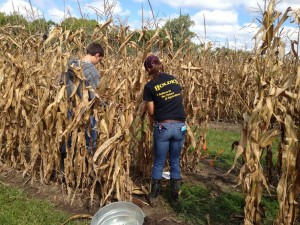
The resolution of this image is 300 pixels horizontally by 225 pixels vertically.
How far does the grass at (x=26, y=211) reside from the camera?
403cm

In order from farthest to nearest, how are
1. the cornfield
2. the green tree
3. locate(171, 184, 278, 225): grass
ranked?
1. the green tree
2. locate(171, 184, 278, 225): grass
3. the cornfield

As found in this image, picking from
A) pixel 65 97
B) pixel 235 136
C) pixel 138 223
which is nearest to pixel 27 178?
pixel 65 97

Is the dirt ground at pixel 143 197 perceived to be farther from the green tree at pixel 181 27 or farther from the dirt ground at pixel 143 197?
the green tree at pixel 181 27

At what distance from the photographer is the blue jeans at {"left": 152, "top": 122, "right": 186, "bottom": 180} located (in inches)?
170

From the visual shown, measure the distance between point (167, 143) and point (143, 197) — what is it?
3.05 feet

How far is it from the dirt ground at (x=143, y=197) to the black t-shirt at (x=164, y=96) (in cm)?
109

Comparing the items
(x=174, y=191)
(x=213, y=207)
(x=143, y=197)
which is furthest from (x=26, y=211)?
(x=213, y=207)

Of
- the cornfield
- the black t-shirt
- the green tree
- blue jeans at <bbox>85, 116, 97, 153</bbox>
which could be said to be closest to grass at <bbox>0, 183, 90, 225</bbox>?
the cornfield

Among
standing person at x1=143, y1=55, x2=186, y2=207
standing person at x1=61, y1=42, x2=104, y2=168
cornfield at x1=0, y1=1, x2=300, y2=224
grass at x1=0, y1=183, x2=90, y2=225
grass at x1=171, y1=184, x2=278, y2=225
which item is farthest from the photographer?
standing person at x1=61, y1=42, x2=104, y2=168

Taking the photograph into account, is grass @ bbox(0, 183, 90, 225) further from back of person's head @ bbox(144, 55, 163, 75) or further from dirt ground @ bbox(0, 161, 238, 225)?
back of person's head @ bbox(144, 55, 163, 75)

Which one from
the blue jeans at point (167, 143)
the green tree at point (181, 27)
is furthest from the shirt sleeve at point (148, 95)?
the green tree at point (181, 27)

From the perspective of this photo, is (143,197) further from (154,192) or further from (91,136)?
(91,136)

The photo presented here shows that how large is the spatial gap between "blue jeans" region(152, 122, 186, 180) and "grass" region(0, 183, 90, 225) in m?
1.09

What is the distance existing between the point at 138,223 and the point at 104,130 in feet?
3.65
